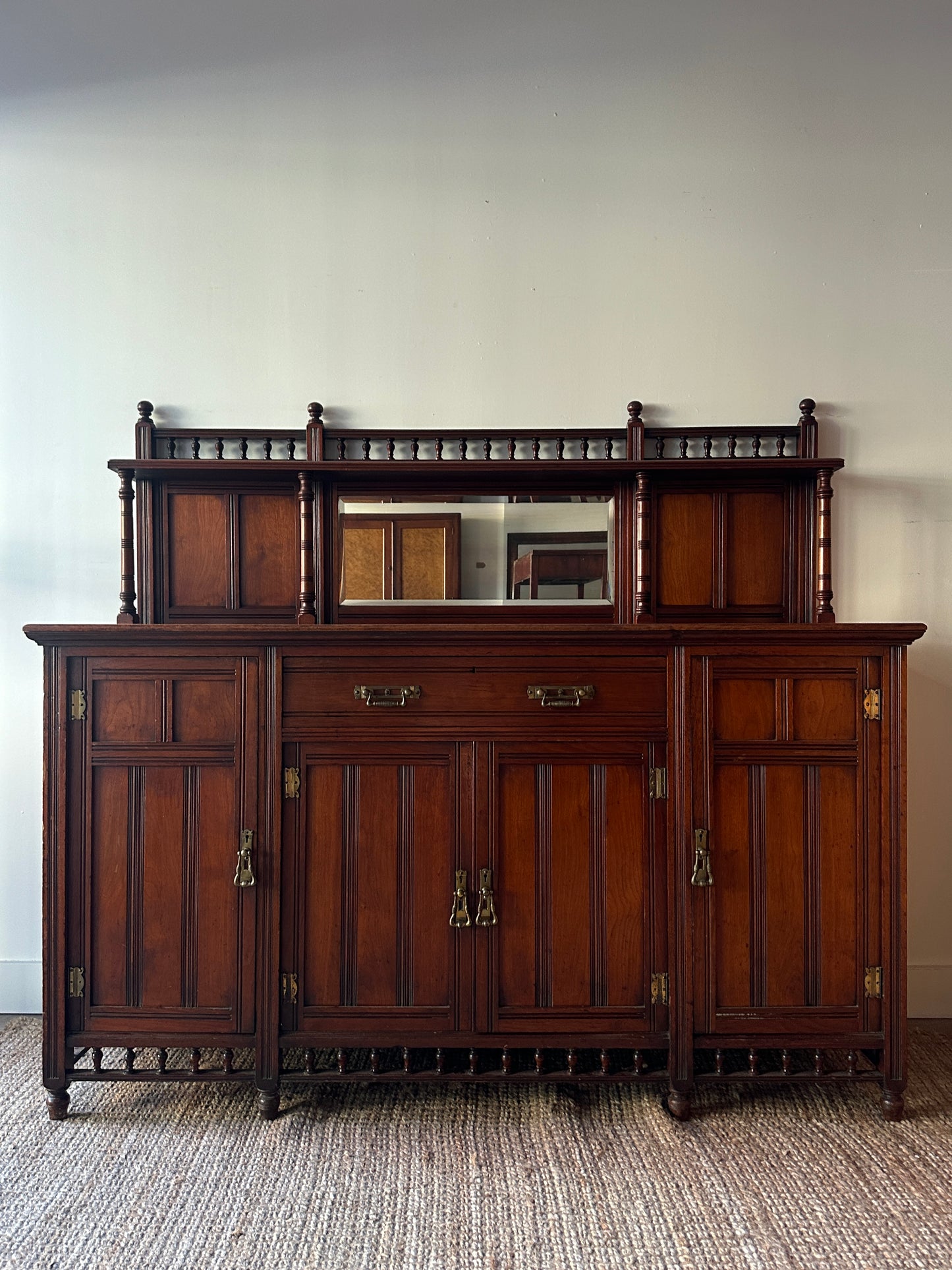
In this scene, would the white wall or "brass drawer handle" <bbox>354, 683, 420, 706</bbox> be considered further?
the white wall

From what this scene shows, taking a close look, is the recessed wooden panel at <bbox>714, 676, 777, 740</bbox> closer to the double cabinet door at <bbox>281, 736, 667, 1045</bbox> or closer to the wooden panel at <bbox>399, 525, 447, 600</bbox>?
the double cabinet door at <bbox>281, 736, 667, 1045</bbox>

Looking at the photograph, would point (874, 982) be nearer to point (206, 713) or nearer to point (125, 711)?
point (206, 713)

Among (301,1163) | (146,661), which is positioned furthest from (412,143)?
(301,1163)

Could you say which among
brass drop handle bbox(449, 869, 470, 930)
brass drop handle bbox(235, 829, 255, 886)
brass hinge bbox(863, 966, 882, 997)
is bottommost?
brass hinge bbox(863, 966, 882, 997)

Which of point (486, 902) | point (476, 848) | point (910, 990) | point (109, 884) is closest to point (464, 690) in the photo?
point (476, 848)

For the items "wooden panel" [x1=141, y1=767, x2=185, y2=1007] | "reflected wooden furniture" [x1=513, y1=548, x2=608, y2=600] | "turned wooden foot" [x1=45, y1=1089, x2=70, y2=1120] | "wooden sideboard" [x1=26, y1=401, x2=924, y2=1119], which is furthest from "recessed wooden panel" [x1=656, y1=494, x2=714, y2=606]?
"turned wooden foot" [x1=45, y1=1089, x2=70, y2=1120]

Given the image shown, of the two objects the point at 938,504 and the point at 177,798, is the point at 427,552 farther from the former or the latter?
the point at 938,504

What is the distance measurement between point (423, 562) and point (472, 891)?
3.02ft

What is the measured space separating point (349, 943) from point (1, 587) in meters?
1.51

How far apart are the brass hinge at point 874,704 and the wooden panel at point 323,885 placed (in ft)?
3.97

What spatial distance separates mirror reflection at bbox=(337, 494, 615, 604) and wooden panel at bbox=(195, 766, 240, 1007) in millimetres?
671

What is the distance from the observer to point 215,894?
1.79 meters

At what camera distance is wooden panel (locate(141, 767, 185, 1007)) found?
5.83ft

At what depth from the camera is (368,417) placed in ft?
7.51
